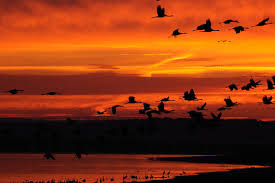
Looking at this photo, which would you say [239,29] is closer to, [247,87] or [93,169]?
[247,87]

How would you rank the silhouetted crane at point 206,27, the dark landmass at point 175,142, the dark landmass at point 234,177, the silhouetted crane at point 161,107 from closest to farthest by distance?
the silhouetted crane at point 206,27 < the silhouetted crane at point 161,107 < the dark landmass at point 234,177 < the dark landmass at point 175,142

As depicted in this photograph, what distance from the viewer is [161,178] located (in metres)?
73.4

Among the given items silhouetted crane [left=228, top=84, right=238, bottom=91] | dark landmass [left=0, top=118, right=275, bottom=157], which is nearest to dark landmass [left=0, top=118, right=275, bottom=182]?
dark landmass [left=0, top=118, right=275, bottom=157]

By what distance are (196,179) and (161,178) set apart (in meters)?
4.43

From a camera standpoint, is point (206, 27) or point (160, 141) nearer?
point (206, 27)

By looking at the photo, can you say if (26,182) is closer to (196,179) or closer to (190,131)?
(196,179)

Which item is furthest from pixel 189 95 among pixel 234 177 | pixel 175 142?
pixel 175 142

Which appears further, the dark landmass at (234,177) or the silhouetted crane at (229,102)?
the dark landmass at (234,177)

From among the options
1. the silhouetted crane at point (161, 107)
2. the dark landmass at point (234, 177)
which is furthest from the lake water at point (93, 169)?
the silhouetted crane at point (161, 107)

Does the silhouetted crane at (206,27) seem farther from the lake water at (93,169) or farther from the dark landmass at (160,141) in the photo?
the dark landmass at (160,141)

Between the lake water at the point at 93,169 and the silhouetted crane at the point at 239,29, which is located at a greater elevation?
the silhouetted crane at the point at 239,29

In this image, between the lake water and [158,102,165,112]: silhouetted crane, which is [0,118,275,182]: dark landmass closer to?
the lake water

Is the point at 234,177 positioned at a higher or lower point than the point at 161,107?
lower

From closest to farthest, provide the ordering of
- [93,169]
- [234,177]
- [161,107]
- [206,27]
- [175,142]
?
[206,27]
[161,107]
[234,177]
[93,169]
[175,142]
